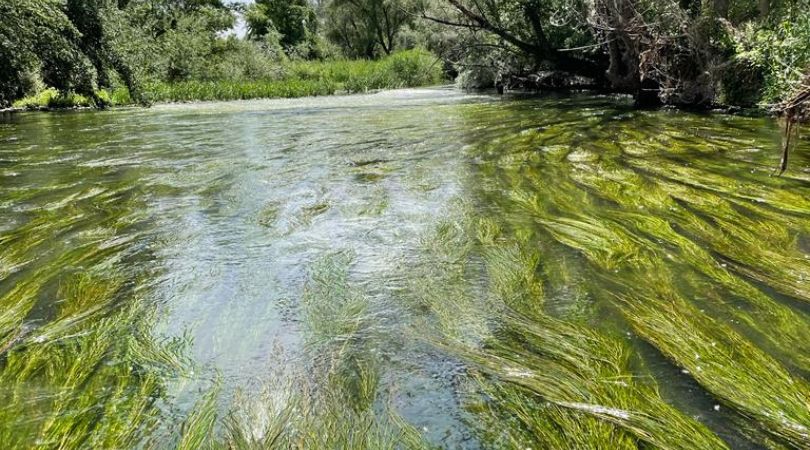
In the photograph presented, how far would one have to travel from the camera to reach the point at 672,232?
394 cm

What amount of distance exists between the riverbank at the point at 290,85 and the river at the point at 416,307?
13.2m

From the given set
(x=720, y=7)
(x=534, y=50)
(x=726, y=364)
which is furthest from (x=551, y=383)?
(x=534, y=50)

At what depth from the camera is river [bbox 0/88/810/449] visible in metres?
1.99

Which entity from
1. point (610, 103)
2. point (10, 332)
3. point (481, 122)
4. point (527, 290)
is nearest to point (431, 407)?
point (527, 290)

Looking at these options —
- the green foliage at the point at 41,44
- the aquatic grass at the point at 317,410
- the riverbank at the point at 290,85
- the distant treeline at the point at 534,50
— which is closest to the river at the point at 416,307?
the aquatic grass at the point at 317,410

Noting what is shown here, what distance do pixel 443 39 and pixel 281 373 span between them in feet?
84.7

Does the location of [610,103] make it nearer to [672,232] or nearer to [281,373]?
[672,232]

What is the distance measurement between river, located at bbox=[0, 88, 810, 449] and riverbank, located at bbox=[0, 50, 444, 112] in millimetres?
13235

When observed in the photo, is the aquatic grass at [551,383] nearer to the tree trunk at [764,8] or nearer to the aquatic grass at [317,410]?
the aquatic grass at [317,410]

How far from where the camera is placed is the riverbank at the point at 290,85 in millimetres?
20812

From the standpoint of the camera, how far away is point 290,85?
80.8 feet

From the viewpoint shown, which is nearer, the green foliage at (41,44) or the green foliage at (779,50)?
the green foliage at (779,50)

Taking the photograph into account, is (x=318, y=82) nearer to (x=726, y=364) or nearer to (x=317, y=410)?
(x=317, y=410)

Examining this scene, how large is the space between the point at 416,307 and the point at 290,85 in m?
23.6
